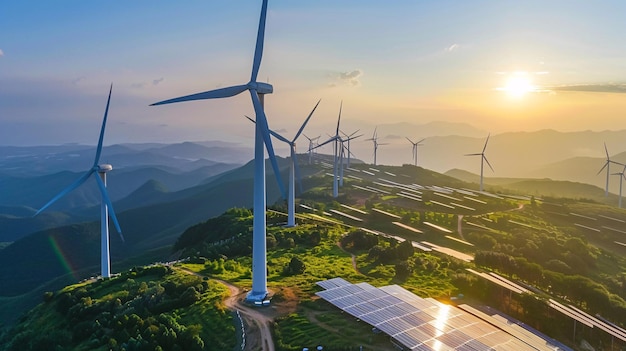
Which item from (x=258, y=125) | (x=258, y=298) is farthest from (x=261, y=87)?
(x=258, y=298)

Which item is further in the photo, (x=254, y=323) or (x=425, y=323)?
(x=254, y=323)

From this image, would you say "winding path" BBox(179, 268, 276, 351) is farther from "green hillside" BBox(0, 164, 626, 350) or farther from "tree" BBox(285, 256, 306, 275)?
"tree" BBox(285, 256, 306, 275)

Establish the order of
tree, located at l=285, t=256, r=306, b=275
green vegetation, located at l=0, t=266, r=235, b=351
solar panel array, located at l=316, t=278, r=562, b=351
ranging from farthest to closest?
tree, located at l=285, t=256, r=306, b=275, green vegetation, located at l=0, t=266, r=235, b=351, solar panel array, located at l=316, t=278, r=562, b=351

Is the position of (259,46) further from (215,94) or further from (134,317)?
(134,317)

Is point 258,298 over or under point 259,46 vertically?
under

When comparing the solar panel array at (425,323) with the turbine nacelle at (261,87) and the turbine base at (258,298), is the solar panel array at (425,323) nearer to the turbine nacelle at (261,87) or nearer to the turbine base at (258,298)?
the turbine base at (258,298)

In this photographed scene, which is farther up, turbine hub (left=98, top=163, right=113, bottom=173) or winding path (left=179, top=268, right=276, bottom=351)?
turbine hub (left=98, top=163, right=113, bottom=173)

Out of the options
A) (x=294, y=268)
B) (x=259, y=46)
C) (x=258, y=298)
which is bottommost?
(x=294, y=268)

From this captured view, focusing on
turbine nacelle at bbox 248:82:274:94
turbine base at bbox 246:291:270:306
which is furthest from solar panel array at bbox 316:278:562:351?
turbine nacelle at bbox 248:82:274:94
